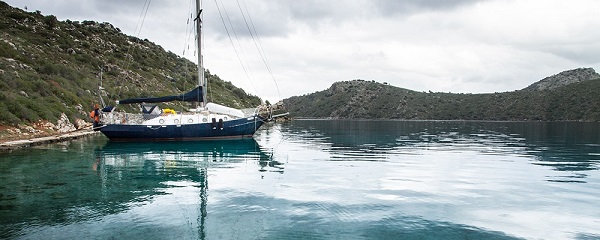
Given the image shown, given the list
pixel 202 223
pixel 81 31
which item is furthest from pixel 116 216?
pixel 81 31

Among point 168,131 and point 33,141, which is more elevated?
point 168,131

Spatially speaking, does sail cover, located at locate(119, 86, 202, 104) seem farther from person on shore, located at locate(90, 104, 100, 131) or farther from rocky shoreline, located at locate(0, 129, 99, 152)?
rocky shoreline, located at locate(0, 129, 99, 152)

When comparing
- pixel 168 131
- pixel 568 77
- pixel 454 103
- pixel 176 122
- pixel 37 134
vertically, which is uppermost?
pixel 568 77

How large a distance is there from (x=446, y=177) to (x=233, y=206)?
8.68 m

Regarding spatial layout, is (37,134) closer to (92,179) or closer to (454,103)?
(92,179)

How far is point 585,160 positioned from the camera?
67.3 ft

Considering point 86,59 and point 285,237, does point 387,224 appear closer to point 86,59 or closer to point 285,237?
point 285,237

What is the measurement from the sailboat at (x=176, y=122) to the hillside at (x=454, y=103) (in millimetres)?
97166

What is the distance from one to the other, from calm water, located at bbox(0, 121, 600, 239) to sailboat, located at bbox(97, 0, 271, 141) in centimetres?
910

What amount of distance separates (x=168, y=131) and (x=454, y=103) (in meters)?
127

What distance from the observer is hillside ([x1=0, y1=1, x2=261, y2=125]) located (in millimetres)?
30844

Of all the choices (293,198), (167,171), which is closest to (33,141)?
(167,171)

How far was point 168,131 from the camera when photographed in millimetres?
29203

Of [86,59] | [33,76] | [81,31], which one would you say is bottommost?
[33,76]
